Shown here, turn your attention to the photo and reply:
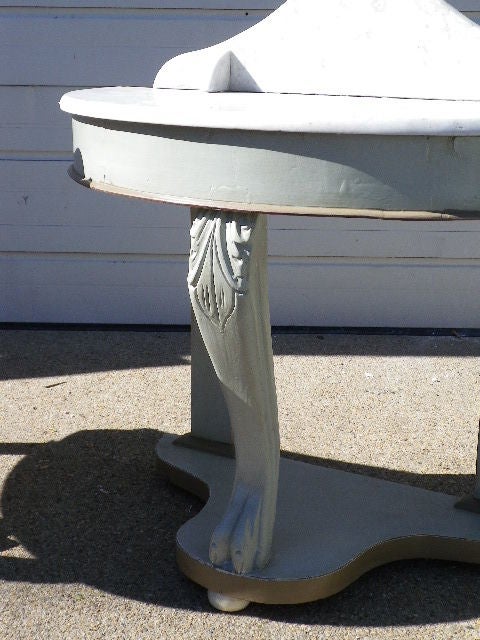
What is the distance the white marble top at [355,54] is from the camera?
129 centimetres

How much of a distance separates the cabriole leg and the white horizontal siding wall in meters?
1.57

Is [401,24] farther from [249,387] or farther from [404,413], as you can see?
[404,413]

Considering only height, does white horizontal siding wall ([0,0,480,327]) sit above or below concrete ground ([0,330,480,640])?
above

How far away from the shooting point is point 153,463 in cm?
208

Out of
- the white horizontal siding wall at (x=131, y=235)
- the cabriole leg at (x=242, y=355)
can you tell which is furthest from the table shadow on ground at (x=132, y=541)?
the white horizontal siding wall at (x=131, y=235)

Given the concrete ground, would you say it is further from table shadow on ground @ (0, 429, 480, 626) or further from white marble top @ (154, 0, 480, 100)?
white marble top @ (154, 0, 480, 100)

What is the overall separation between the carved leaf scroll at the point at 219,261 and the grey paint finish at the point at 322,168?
0.20ft

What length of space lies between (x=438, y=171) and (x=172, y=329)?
1999 mm

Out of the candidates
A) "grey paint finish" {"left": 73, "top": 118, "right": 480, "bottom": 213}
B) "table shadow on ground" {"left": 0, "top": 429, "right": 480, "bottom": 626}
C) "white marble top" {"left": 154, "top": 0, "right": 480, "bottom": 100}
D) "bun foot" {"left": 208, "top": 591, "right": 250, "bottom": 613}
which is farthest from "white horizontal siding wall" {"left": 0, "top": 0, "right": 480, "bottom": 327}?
"grey paint finish" {"left": 73, "top": 118, "right": 480, "bottom": 213}

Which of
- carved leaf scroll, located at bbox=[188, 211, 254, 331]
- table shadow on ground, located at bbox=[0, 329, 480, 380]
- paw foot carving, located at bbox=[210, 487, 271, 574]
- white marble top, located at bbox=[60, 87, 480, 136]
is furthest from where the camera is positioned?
table shadow on ground, located at bbox=[0, 329, 480, 380]

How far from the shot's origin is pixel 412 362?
2.79m

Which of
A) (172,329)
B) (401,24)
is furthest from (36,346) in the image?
(401,24)

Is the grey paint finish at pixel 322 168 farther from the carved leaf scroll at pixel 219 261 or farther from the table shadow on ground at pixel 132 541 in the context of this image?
the table shadow on ground at pixel 132 541

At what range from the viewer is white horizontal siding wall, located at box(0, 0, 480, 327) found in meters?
2.85
